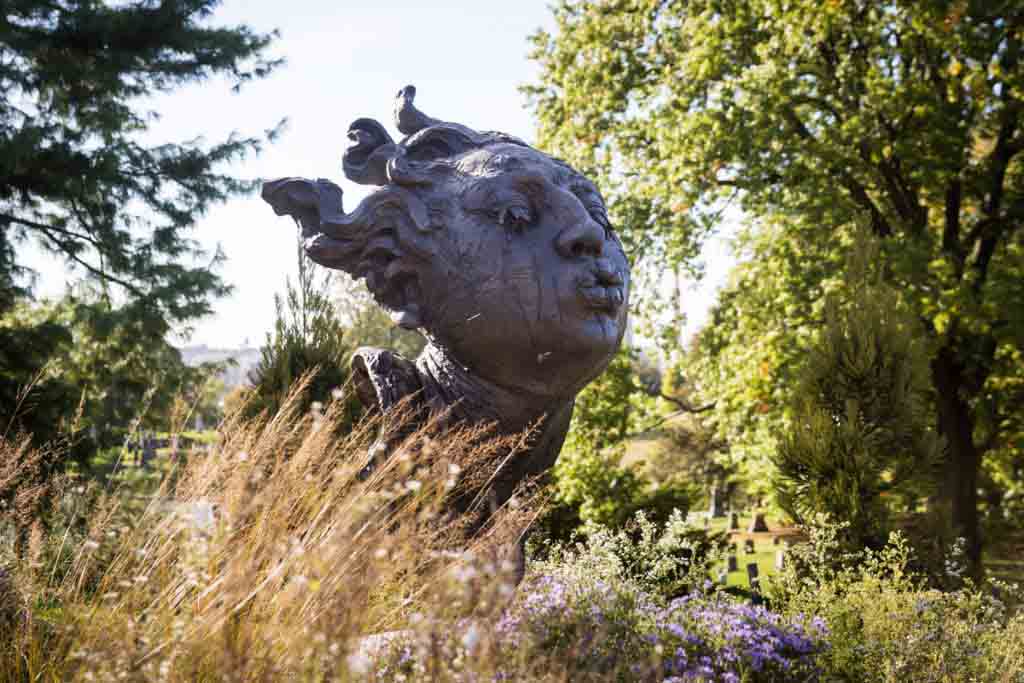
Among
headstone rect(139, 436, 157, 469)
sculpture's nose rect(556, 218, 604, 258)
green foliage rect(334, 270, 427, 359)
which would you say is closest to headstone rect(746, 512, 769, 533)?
green foliage rect(334, 270, 427, 359)

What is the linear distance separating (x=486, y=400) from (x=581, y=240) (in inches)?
31.6

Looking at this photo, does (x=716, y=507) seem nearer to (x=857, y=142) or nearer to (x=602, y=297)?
(x=857, y=142)

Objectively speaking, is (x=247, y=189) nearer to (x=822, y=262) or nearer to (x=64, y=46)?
(x=64, y=46)

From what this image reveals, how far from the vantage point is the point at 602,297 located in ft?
10.6

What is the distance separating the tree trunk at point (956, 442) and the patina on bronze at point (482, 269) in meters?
7.73

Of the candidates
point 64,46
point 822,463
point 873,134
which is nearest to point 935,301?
point 873,134

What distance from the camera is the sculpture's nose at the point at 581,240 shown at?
3223 mm

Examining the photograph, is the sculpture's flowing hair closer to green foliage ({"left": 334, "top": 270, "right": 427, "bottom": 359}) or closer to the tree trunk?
the tree trunk

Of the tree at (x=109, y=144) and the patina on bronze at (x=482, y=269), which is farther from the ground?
the tree at (x=109, y=144)

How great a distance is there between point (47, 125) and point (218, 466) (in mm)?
9786

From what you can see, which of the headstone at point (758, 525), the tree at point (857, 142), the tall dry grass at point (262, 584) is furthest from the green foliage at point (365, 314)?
the tall dry grass at point (262, 584)

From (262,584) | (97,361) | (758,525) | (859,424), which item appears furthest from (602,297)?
(758,525)

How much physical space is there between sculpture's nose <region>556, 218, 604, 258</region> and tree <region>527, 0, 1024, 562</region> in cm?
587

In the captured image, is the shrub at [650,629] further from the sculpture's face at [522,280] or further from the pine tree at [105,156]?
the pine tree at [105,156]
